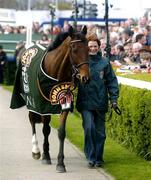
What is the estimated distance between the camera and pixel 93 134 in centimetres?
990

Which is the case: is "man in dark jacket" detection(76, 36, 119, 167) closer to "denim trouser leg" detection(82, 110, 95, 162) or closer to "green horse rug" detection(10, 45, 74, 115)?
"denim trouser leg" detection(82, 110, 95, 162)

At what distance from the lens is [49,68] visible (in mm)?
9914

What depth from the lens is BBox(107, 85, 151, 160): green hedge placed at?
1016cm

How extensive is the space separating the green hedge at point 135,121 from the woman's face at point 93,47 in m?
0.96

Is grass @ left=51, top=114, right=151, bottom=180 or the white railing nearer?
grass @ left=51, top=114, right=151, bottom=180

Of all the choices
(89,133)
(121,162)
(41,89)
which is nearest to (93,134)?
(89,133)

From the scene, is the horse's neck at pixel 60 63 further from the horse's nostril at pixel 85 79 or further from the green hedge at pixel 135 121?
the green hedge at pixel 135 121

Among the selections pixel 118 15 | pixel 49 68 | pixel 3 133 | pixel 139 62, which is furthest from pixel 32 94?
pixel 118 15

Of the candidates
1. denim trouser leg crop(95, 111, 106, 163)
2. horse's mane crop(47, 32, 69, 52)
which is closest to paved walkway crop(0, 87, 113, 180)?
denim trouser leg crop(95, 111, 106, 163)

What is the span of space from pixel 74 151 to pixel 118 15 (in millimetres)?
24300

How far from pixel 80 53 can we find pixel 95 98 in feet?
2.71

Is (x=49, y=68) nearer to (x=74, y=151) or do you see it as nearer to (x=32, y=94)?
(x=32, y=94)

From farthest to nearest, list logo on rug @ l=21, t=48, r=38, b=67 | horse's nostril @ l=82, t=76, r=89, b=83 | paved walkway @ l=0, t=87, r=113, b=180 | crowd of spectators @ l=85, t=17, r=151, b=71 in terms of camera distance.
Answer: crowd of spectators @ l=85, t=17, r=151, b=71 → logo on rug @ l=21, t=48, r=38, b=67 → paved walkway @ l=0, t=87, r=113, b=180 → horse's nostril @ l=82, t=76, r=89, b=83

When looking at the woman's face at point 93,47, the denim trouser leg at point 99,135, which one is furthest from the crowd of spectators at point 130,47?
the denim trouser leg at point 99,135
